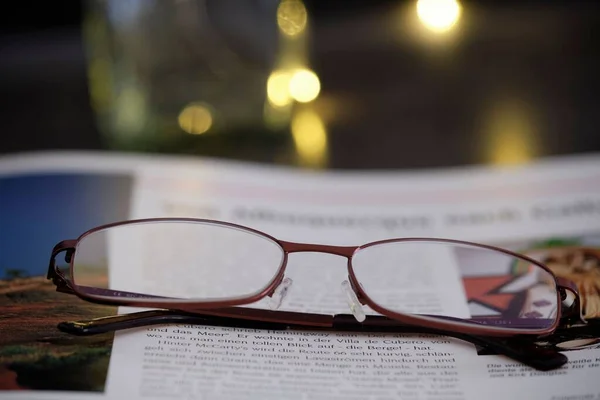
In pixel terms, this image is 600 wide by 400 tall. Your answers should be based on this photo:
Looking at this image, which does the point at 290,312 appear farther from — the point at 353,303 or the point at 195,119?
the point at 195,119

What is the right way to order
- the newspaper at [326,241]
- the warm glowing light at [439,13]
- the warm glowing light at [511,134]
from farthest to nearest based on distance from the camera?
1. the warm glowing light at [439,13]
2. the warm glowing light at [511,134]
3. the newspaper at [326,241]

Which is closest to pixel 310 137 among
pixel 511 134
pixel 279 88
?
pixel 279 88

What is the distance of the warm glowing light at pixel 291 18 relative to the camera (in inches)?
24.7

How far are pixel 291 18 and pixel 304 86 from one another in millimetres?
55

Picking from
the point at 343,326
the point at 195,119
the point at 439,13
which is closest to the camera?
the point at 343,326

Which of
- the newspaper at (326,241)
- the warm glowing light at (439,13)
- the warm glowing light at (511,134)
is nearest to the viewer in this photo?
the newspaper at (326,241)

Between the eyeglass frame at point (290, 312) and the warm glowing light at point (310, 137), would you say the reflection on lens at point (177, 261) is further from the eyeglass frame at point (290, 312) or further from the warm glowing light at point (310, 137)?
the warm glowing light at point (310, 137)

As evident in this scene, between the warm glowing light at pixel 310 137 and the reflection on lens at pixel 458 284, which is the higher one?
the warm glowing light at pixel 310 137

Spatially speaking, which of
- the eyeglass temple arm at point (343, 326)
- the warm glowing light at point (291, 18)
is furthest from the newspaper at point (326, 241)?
the warm glowing light at point (291, 18)

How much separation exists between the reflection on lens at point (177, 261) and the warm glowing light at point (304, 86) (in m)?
0.20

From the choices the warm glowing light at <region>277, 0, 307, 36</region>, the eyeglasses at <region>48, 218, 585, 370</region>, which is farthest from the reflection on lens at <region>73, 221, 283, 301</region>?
the warm glowing light at <region>277, 0, 307, 36</region>

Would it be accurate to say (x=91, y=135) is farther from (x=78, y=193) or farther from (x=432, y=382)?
(x=432, y=382)

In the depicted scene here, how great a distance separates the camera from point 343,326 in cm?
40

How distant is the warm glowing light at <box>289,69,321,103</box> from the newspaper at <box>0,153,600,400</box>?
0.34 ft
